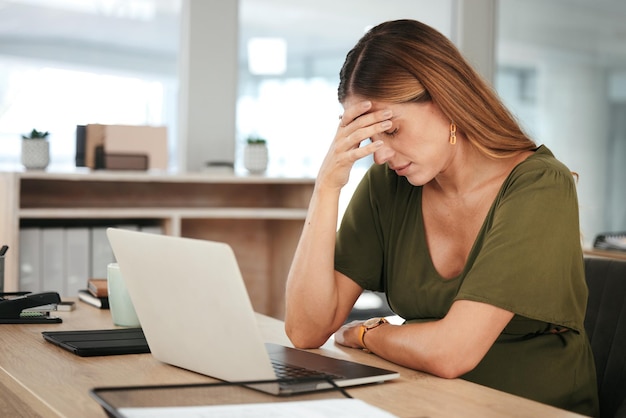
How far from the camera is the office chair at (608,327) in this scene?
1.73 meters

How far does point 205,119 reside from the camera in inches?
159

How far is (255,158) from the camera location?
12.8ft

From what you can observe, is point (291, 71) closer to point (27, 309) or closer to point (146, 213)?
point (146, 213)

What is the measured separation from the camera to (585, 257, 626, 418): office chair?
1.73 meters

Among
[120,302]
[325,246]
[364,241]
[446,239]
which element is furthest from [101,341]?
[446,239]

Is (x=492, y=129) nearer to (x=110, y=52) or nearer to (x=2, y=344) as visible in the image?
(x=2, y=344)

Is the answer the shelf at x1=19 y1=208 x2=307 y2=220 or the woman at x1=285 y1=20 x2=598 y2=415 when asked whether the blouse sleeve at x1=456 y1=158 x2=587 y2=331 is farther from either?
the shelf at x1=19 y1=208 x2=307 y2=220

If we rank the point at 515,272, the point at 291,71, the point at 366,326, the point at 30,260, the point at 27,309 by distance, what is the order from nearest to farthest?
the point at 515,272
the point at 366,326
the point at 27,309
the point at 30,260
the point at 291,71

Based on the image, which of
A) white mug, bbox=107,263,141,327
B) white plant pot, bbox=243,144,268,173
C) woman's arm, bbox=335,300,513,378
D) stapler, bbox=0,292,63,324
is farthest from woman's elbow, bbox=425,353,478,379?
white plant pot, bbox=243,144,268,173

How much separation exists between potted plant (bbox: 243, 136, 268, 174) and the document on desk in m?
2.88

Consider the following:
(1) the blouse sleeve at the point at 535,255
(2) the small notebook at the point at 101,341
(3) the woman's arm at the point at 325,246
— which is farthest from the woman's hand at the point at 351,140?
(2) the small notebook at the point at 101,341

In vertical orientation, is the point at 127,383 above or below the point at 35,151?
below

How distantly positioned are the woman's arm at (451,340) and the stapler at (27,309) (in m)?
0.78

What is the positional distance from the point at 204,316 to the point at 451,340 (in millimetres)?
423
